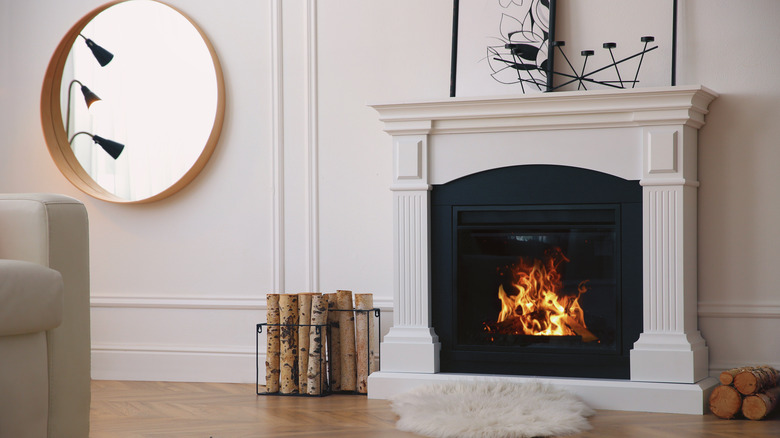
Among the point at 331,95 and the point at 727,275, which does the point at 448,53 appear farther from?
the point at 727,275

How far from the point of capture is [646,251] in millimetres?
3293

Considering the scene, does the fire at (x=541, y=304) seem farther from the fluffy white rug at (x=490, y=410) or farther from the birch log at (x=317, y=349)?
the birch log at (x=317, y=349)

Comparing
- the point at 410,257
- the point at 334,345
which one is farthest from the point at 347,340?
the point at 410,257

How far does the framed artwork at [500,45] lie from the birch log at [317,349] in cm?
113

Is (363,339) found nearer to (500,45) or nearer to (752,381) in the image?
(500,45)

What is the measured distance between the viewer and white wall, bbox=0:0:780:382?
3.94m

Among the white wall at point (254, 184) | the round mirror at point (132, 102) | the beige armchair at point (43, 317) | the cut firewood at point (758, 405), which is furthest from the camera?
the round mirror at point (132, 102)

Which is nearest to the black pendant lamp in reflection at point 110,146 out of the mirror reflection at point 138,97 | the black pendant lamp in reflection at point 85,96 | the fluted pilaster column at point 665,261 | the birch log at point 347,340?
the mirror reflection at point 138,97

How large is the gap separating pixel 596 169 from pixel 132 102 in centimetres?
244

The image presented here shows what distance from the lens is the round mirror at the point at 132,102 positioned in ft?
13.7

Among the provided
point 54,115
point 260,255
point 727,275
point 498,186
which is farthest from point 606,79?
point 54,115

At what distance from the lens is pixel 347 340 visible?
369 cm

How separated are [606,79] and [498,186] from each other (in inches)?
27.4

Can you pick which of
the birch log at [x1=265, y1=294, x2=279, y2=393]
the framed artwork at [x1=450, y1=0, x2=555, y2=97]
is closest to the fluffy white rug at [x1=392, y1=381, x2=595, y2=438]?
the birch log at [x1=265, y1=294, x2=279, y2=393]
